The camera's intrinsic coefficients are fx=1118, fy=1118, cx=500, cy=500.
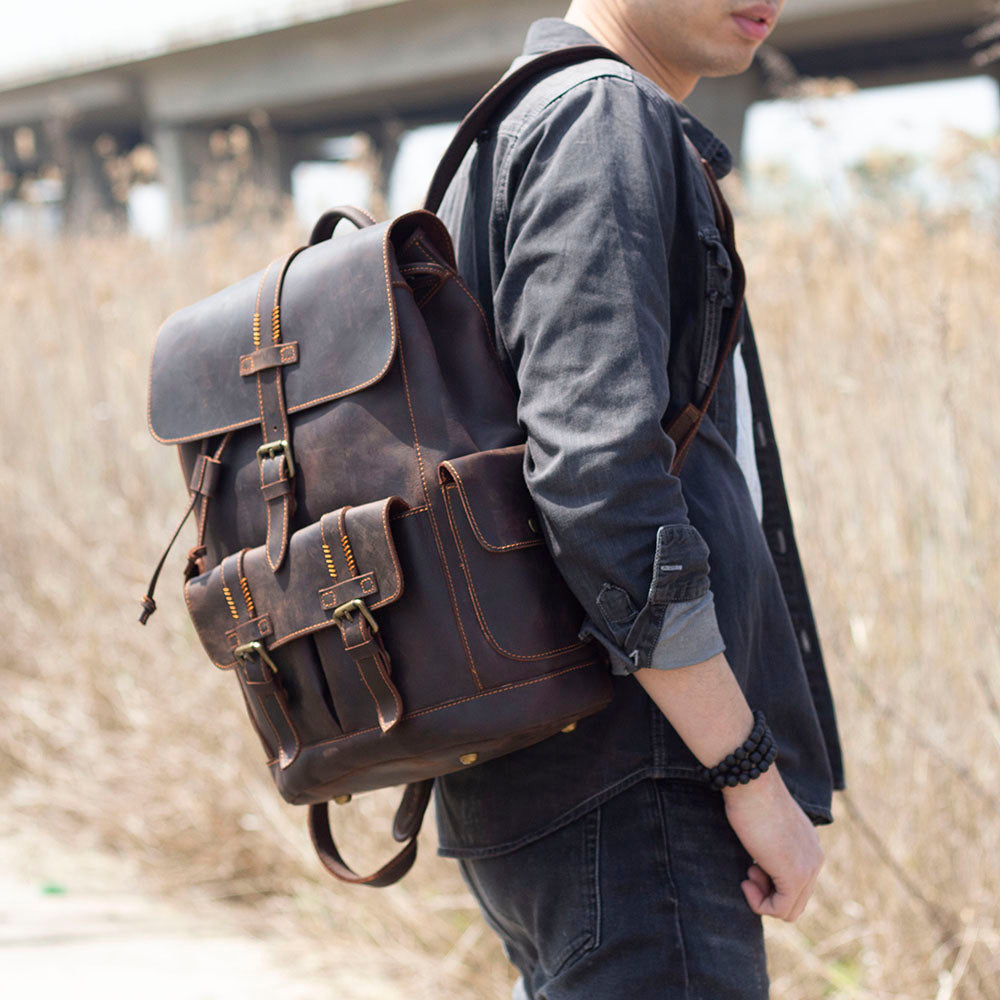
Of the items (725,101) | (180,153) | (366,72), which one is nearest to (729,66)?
(725,101)

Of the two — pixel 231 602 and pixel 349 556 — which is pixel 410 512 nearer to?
pixel 349 556

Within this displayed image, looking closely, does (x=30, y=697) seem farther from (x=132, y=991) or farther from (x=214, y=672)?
(x=132, y=991)

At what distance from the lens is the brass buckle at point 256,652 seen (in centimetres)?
111

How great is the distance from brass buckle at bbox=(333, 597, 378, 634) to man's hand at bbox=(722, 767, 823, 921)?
1.18 ft

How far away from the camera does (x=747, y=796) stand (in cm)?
102

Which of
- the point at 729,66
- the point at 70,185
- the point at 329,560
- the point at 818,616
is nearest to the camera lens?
the point at 329,560

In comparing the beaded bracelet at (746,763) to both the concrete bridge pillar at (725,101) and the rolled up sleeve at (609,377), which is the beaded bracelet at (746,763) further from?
the concrete bridge pillar at (725,101)

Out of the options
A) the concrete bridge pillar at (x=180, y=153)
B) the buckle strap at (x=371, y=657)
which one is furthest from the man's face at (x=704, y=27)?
the concrete bridge pillar at (x=180, y=153)

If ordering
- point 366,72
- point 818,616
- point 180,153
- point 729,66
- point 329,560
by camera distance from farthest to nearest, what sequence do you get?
point 180,153
point 366,72
point 818,616
point 729,66
point 329,560

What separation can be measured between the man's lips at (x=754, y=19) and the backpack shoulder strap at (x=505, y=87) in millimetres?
133

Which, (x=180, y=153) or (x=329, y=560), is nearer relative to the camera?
(x=329, y=560)

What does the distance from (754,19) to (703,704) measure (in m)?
0.68

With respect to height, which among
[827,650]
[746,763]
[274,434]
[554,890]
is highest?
[274,434]

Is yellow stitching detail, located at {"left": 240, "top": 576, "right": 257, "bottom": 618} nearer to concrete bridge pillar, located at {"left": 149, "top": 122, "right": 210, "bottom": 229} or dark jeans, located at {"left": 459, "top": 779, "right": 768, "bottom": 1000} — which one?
dark jeans, located at {"left": 459, "top": 779, "right": 768, "bottom": 1000}
